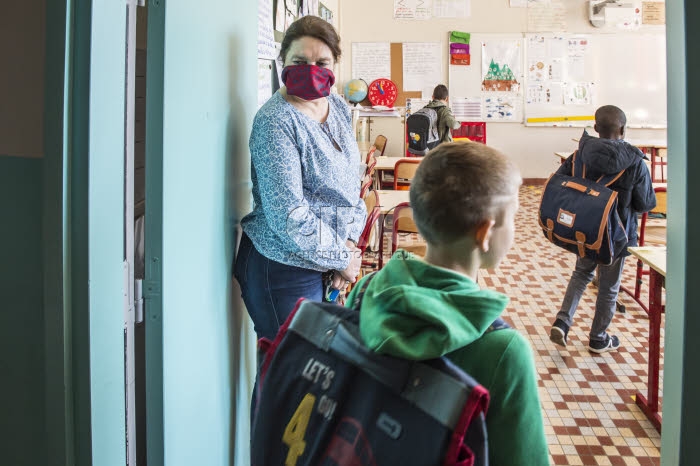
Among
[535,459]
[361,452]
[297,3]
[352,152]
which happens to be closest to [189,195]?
[352,152]

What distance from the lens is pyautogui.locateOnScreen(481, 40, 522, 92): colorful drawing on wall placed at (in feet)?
28.5

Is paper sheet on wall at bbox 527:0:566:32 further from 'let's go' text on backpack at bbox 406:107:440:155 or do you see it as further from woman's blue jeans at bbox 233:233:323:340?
woman's blue jeans at bbox 233:233:323:340

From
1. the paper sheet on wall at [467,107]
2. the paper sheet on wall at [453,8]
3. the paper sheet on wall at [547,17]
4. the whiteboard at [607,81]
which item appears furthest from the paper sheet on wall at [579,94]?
the paper sheet on wall at [453,8]

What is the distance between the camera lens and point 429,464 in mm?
753

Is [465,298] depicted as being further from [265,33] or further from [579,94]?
[579,94]

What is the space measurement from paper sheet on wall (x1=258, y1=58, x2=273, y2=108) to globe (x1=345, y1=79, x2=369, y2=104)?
18.7 ft

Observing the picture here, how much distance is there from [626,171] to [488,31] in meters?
6.21

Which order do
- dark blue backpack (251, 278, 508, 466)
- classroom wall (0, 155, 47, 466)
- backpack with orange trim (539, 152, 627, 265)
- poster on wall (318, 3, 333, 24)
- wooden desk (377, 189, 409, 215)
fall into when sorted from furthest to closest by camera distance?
poster on wall (318, 3, 333, 24), wooden desk (377, 189, 409, 215), backpack with orange trim (539, 152, 627, 265), classroom wall (0, 155, 47, 466), dark blue backpack (251, 278, 508, 466)

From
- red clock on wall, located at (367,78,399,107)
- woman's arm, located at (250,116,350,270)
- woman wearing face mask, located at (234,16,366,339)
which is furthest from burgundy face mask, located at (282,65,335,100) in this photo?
red clock on wall, located at (367,78,399,107)

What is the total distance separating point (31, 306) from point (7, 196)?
18 cm

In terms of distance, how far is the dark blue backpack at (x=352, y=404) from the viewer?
0.76m

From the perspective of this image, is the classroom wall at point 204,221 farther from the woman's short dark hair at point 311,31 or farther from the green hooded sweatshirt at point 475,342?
the green hooded sweatshirt at point 475,342

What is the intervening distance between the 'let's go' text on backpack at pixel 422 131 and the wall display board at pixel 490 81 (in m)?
2.55

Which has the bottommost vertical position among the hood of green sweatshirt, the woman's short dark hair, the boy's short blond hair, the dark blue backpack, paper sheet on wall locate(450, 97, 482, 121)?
the dark blue backpack
